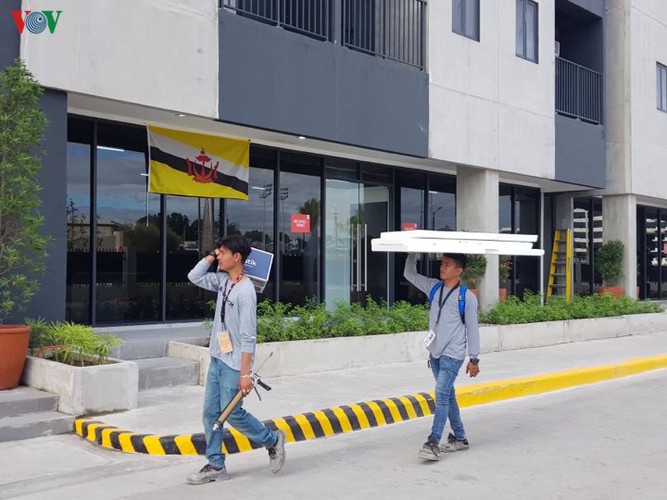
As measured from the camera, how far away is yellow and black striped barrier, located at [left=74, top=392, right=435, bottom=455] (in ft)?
23.0

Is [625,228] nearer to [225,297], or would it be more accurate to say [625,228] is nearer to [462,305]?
[462,305]

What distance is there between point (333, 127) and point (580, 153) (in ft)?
29.6

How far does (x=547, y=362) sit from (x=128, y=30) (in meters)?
8.56

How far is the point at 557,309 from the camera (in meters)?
16.0

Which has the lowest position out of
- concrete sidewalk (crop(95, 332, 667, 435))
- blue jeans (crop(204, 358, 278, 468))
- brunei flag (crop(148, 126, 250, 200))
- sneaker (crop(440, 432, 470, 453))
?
sneaker (crop(440, 432, 470, 453))

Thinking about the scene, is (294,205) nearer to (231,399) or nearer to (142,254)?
(142,254)

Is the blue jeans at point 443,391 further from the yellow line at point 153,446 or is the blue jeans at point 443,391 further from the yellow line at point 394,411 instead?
the yellow line at point 153,446

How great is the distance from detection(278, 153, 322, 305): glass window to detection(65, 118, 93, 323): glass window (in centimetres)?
414

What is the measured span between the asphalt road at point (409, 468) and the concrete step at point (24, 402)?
1.57 feet

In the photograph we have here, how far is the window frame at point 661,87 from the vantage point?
72.9ft

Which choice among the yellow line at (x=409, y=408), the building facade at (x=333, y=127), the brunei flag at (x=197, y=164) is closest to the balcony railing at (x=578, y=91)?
the building facade at (x=333, y=127)

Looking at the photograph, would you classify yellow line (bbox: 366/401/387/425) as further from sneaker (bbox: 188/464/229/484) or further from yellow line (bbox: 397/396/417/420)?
sneaker (bbox: 188/464/229/484)

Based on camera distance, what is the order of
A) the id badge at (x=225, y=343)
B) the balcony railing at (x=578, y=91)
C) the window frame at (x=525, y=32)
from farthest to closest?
the balcony railing at (x=578, y=91), the window frame at (x=525, y=32), the id badge at (x=225, y=343)

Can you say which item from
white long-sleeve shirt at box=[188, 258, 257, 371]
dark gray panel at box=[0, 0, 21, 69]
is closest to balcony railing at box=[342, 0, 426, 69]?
dark gray panel at box=[0, 0, 21, 69]
